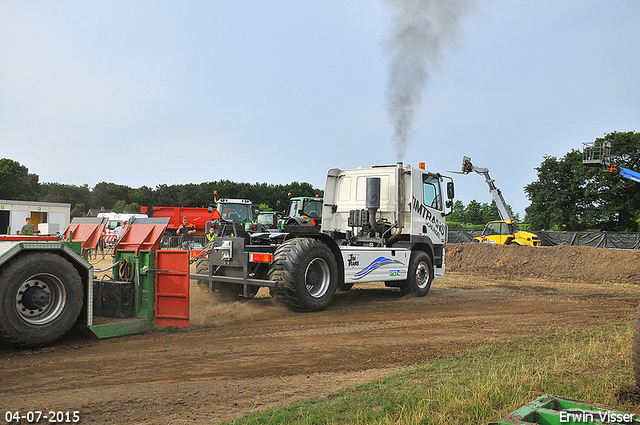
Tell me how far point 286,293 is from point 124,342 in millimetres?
3020

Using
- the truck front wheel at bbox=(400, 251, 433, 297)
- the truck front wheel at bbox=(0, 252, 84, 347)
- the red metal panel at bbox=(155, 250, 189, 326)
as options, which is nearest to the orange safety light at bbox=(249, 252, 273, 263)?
the red metal panel at bbox=(155, 250, 189, 326)

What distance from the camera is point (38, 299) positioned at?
5.58 meters

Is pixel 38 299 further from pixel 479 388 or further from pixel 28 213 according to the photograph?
pixel 28 213

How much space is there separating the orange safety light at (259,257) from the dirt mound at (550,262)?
13.3 meters

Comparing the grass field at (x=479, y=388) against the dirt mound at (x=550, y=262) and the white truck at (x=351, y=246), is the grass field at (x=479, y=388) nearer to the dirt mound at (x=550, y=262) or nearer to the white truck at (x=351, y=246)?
the white truck at (x=351, y=246)

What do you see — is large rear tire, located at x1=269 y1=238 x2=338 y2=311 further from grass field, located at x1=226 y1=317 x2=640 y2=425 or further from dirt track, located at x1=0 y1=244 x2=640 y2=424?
grass field, located at x1=226 y1=317 x2=640 y2=425

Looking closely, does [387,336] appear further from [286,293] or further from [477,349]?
[286,293]

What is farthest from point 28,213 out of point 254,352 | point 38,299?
point 254,352

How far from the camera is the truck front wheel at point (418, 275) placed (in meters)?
11.3

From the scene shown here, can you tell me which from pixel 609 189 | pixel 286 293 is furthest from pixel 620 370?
pixel 609 189

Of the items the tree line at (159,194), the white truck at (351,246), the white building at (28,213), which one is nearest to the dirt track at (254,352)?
the white truck at (351,246)

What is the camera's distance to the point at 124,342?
20.2ft

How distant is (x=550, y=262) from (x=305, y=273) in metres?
14.7

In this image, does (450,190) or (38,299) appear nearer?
(38,299)
